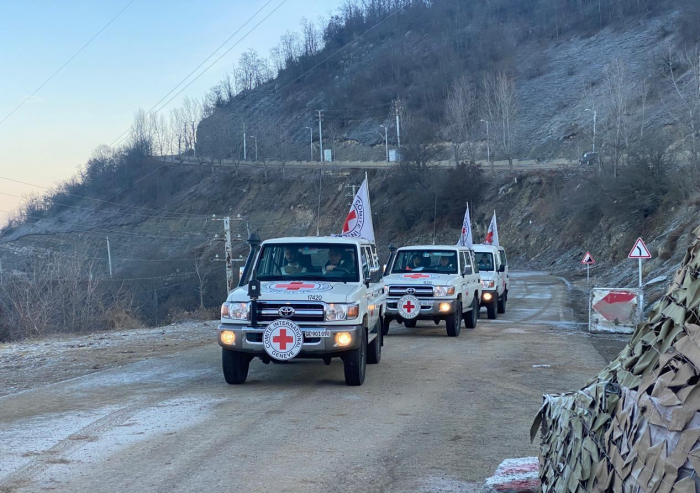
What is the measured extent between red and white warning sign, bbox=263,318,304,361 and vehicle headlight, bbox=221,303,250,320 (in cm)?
50

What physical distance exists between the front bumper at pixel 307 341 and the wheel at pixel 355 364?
0.54 feet

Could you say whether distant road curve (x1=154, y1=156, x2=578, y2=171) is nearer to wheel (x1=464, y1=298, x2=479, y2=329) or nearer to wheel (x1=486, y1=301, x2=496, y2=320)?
wheel (x1=486, y1=301, x2=496, y2=320)

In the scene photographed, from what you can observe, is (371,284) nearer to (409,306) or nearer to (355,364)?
(355,364)

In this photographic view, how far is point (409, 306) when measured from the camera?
1655 cm

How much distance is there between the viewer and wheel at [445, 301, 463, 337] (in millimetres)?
17047

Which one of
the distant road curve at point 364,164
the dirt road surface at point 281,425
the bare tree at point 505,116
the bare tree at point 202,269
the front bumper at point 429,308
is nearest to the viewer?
the dirt road surface at point 281,425

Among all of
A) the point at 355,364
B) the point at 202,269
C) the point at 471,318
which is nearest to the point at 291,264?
the point at 355,364

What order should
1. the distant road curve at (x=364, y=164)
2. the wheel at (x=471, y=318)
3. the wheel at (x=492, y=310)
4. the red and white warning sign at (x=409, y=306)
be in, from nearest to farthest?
the red and white warning sign at (x=409, y=306)
the wheel at (x=471, y=318)
the wheel at (x=492, y=310)
the distant road curve at (x=364, y=164)

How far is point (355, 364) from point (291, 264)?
6.64 feet

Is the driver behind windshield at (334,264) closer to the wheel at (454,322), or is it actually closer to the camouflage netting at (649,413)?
the wheel at (454,322)

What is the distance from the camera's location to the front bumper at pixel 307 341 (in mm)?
10000

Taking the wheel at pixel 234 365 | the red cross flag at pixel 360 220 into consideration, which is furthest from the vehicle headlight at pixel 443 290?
the wheel at pixel 234 365

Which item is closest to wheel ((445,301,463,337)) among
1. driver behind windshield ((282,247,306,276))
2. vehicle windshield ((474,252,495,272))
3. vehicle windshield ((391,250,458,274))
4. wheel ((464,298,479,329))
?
vehicle windshield ((391,250,458,274))

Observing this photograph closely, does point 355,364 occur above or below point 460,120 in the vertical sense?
below
